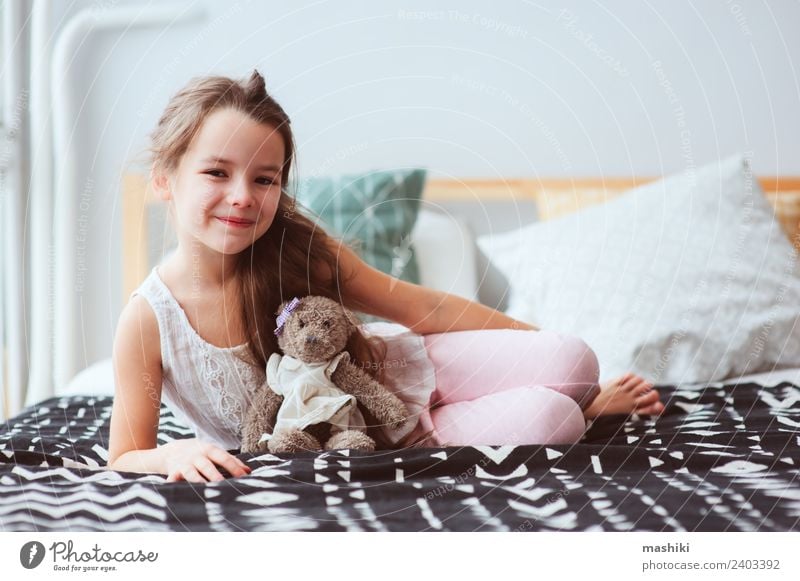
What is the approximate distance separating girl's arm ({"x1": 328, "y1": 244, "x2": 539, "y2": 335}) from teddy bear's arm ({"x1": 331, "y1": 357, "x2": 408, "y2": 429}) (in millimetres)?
83

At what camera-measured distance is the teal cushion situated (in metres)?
1.05

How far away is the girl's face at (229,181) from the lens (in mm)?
657

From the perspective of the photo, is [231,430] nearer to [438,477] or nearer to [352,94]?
[438,477]

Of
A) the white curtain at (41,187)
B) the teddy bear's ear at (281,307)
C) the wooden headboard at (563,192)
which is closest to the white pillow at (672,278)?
the wooden headboard at (563,192)

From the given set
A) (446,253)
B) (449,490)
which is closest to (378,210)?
(446,253)

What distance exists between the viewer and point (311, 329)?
A: 0.66 metres

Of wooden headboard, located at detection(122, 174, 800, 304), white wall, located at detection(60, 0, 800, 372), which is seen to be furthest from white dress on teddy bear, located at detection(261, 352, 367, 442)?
wooden headboard, located at detection(122, 174, 800, 304)

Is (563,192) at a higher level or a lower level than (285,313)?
higher

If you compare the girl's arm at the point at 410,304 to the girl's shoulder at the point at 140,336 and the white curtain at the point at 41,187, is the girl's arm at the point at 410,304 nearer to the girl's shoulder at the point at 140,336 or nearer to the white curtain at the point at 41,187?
the girl's shoulder at the point at 140,336

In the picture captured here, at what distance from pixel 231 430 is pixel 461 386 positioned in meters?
0.23

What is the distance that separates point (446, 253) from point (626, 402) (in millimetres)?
365

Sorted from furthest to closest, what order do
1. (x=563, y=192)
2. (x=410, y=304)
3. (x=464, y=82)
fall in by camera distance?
1. (x=563, y=192)
2. (x=464, y=82)
3. (x=410, y=304)

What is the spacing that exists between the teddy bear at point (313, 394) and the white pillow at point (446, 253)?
0.39 metres

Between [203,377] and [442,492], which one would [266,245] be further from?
[442,492]
